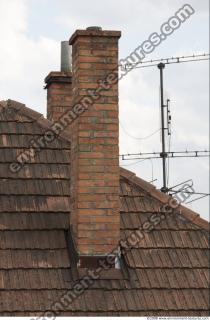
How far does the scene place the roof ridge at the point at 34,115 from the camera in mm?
10898

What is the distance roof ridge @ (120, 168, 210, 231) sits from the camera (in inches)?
404

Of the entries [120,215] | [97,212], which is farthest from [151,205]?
[97,212]

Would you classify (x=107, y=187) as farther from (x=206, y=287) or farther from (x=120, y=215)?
(x=206, y=287)

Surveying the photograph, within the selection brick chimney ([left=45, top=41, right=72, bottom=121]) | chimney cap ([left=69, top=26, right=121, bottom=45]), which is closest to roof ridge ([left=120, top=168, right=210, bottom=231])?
chimney cap ([left=69, top=26, right=121, bottom=45])

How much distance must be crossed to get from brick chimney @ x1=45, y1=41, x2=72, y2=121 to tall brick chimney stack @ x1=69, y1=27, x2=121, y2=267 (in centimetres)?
315

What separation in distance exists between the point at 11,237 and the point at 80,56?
2454mm

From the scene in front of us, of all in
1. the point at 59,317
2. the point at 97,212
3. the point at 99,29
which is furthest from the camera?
the point at 99,29

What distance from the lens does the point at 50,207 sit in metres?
9.78

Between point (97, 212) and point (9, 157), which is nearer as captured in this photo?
point (97, 212)

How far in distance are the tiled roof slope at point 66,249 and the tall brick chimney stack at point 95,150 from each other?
39 centimetres

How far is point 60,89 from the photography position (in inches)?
514

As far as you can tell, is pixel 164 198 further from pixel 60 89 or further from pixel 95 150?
pixel 60 89

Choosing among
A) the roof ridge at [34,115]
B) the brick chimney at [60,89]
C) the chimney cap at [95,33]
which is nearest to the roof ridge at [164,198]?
the roof ridge at [34,115]

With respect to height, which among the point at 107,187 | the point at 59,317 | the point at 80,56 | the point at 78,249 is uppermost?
the point at 80,56
